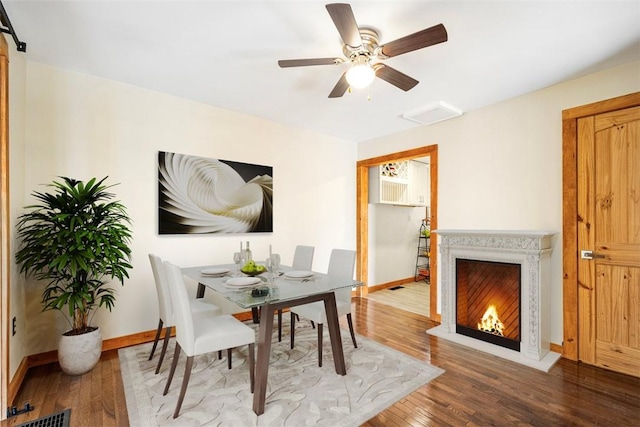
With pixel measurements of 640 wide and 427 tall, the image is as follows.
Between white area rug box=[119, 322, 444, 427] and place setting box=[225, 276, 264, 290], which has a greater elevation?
place setting box=[225, 276, 264, 290]

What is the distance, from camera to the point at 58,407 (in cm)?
207

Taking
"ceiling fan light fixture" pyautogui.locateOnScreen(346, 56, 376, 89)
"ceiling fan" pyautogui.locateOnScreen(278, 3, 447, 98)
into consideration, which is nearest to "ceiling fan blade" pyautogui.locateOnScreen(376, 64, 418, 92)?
"ceiling fan" pyautogui.locateOnScreen(278, 3, 447, 98)

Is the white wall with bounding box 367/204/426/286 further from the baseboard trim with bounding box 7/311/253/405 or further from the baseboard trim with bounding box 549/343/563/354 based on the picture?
the baseboard trim with bounding box 7/311/253/405

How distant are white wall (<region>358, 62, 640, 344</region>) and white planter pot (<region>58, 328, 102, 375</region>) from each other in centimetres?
387

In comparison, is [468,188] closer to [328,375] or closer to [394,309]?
[394,309]

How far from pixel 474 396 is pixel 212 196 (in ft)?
10.4

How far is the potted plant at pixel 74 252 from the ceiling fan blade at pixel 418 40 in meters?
2.33

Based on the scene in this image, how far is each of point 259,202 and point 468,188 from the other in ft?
8.57

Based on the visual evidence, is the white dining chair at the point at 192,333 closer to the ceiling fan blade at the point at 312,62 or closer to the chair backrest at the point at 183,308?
the chair backrest at the point at 183,308

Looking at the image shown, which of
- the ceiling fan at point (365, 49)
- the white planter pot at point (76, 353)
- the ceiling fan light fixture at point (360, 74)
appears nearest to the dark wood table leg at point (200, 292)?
the white planter pot at point (76, 353)

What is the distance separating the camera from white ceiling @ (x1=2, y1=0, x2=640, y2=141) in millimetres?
1961

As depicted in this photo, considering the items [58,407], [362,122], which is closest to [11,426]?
[58,407]

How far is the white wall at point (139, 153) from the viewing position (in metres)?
2.71

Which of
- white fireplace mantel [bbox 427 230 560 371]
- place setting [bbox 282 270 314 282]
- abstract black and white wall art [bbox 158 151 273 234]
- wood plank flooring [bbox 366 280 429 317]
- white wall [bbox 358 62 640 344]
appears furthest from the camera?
wood plank flooring [bbox 366 280 429 317]
